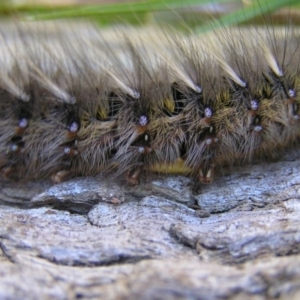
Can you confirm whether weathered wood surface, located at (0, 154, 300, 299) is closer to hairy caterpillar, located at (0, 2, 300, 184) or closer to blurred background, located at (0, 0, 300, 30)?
hairy caterpillar, located at (0, 2, 300, 184)

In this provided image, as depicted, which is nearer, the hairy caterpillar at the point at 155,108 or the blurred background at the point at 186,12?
the hairy caterpillar at the point at 155,108

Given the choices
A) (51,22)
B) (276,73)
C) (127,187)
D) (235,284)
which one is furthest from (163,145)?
(51,22)

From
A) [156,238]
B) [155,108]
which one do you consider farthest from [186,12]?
[156,238]

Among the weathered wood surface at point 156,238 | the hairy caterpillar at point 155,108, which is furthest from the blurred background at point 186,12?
the weathered wood surface at point 156,238

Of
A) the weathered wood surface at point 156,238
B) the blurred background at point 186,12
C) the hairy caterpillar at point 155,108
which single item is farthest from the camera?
the blurred background at point 186,12

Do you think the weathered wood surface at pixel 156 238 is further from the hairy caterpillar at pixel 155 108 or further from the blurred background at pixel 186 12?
the blurred background at pixel 186 12
